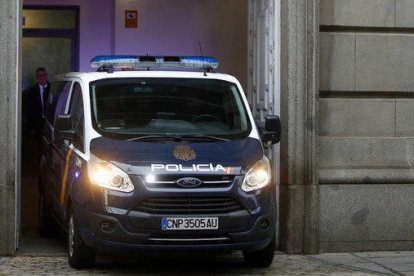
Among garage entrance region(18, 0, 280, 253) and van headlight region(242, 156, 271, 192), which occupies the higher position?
garage entrance region(18, 0, 280, 253)

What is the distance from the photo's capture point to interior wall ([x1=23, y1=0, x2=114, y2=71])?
18250mm

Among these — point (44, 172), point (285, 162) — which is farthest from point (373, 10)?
point (44, 172)

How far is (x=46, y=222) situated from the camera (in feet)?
35.7

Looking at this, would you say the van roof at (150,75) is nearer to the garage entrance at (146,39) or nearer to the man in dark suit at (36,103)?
the garage entrance at (146,39)

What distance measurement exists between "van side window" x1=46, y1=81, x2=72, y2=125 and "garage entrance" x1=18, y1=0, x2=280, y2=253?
1453 millimetres

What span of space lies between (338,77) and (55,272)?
149 inches

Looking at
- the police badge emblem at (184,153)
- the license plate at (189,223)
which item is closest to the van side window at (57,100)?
→ the police badge emblem at (184,153)

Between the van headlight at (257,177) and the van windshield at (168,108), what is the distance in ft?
1.58

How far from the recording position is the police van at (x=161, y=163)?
26.8 ft

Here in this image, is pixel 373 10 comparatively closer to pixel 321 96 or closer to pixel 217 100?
pixel 321 96

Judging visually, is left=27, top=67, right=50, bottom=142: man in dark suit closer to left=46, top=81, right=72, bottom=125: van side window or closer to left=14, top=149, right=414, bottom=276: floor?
left=46, top=81, right=72, bottom=125: van side window

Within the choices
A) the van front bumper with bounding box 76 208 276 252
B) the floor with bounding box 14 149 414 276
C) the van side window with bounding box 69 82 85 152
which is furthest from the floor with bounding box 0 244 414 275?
the van side window with bounding box 69 82 85 152

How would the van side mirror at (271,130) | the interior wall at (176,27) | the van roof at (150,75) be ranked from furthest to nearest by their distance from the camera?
the interior wall at (176,27) → the van roof at (150,75) → the van side mirror at (271,130)

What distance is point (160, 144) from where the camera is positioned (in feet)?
28.2
